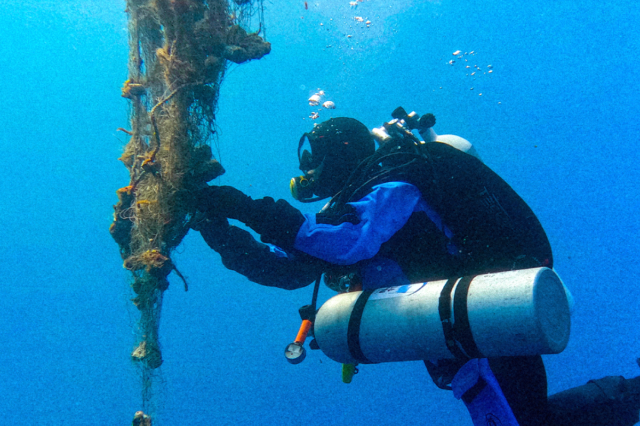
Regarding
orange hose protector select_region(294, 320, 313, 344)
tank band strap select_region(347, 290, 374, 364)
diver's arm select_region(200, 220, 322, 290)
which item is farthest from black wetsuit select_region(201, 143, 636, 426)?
orange hose protector select_region(294, 320, 313, 344)

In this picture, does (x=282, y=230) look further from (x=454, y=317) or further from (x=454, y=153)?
(x=454, y=153)

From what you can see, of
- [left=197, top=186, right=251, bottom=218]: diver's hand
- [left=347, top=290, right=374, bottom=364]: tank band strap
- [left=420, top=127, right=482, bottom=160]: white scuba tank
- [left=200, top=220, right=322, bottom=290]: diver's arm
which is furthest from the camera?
[left=420, top=127, right=482, bottom=160]: white scuba tank

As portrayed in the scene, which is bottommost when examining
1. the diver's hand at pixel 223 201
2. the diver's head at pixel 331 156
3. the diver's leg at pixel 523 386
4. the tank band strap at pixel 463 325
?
the diver's leg at pixel 523 386

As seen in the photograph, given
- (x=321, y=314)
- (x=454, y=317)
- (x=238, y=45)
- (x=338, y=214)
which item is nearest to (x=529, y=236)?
(x=454, y=317)

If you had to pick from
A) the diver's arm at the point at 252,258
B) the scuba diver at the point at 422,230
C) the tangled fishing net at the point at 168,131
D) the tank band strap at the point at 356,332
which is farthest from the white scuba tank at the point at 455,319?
the tangled fishing net at the point at 168,131

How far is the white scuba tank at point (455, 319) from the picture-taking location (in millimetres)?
2279

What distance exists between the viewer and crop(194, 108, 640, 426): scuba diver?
118 inches

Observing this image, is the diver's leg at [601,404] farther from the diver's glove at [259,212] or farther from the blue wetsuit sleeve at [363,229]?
the diver's glove at [259,212]

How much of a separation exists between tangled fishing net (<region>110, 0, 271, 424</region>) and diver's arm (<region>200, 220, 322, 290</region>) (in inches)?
13.2

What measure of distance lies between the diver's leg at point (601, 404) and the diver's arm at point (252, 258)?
2810mm

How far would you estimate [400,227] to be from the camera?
123 inches

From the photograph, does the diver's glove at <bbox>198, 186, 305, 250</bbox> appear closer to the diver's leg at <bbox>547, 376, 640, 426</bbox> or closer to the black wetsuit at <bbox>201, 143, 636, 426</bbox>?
the black wetsuit at <bbox>201, 143, 636, 426</bbox>

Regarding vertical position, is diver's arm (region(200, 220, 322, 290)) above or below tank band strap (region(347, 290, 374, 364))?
above

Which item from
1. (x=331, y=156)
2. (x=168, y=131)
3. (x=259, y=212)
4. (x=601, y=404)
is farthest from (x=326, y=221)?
(x=601, y=404)
